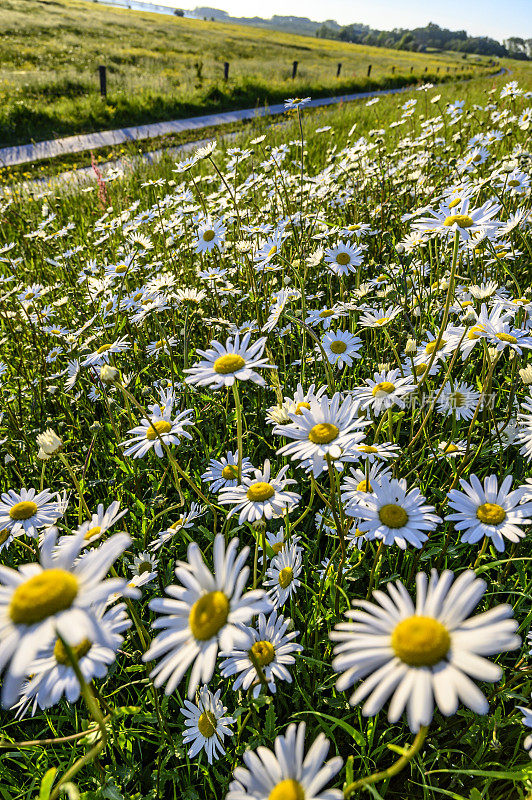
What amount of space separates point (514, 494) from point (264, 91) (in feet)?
60.5

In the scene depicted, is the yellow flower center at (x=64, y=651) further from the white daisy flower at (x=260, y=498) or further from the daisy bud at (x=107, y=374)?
the daisy bud at (x=107, y=374)

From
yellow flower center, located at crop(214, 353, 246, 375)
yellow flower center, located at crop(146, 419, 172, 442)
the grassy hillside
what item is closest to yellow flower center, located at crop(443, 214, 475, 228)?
yellow flower center, located at crop(214, 353, 246, 375)

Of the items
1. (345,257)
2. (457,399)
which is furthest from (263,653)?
(345,257)

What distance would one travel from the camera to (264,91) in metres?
16.1

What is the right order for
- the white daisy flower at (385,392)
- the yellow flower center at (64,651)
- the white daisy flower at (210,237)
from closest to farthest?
the yellow flower center at (64,651)
the white daisy flower at (385,392)
the white daisy flower at (210,237)

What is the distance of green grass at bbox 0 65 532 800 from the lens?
120 centimetres

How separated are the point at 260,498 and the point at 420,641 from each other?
2.49 feet

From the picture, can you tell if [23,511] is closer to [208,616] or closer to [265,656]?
[265,656]

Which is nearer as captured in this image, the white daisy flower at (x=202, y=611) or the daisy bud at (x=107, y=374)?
the white daisy flower at (x=202, y=611)

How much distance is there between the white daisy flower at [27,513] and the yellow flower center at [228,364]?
758mm

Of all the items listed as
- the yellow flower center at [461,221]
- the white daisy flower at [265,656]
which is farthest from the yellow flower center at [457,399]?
the white daisy flower at [265,656]

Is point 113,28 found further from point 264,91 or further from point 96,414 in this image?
point 96,414

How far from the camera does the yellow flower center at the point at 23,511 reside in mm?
1629

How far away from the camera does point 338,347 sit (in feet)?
7.04
